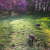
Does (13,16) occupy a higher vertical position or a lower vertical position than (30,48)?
higher

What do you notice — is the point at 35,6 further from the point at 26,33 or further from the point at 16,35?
the point at 16,35

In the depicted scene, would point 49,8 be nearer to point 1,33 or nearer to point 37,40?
point 37,40

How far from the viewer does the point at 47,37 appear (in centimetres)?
282

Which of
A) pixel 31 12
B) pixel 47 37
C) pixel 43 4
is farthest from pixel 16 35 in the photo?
pixel 43 4

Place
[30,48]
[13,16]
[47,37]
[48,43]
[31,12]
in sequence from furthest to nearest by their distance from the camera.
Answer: [31,12] < [13,16] < [47,37] < [48,43] < [30,48]

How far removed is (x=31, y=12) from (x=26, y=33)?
7.18 ft

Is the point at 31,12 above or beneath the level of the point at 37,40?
above

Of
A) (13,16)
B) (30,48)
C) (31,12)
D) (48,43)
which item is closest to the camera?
(30,48)

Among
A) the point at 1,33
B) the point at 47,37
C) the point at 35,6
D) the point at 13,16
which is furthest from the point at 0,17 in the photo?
the point at 47,37

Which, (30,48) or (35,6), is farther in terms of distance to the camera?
(35,6)

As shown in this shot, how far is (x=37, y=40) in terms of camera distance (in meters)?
2.67

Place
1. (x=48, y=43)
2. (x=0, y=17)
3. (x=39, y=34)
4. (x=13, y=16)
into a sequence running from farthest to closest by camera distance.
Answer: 1. (x=13, y=16)
2. (x=0, y=17)
3. (x=39, y=34)
4. (x=48, y=43)

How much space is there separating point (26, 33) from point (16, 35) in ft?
1.61

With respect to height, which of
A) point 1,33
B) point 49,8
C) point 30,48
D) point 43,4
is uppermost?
point 43,4
